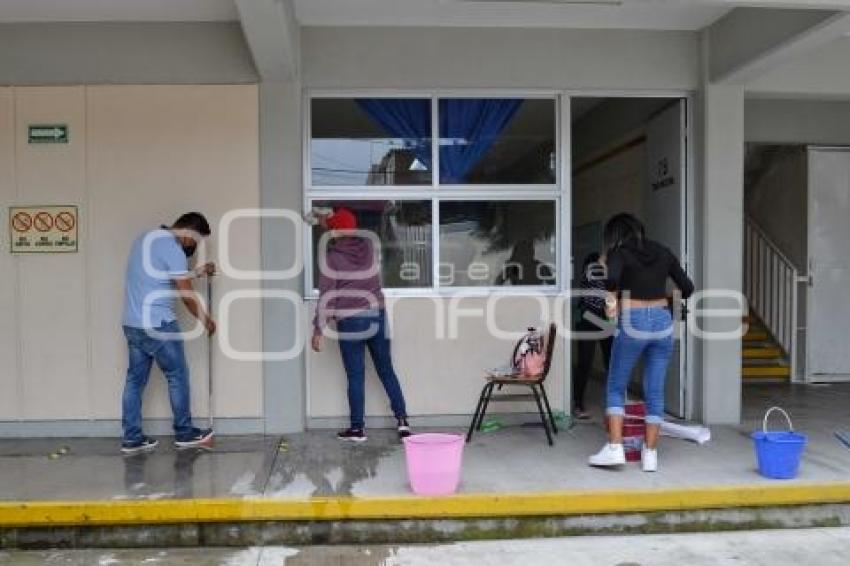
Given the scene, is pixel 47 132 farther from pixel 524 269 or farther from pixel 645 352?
pixel 645 352

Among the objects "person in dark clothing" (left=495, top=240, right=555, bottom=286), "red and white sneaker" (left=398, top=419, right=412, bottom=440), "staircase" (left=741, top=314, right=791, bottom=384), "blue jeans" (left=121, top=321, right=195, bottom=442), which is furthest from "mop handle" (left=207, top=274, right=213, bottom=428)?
"staircase" (left=741, top=314, right=791, bottom=384)

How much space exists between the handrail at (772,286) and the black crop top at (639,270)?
4.04 meters

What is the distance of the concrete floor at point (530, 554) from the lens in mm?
3719

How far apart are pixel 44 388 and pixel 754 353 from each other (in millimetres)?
6817

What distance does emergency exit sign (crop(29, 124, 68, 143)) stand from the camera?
5.36 m

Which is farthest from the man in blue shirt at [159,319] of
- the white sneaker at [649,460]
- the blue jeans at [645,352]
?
the white sneaker at [649,460]

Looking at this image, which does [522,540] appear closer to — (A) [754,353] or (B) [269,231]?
(B) [269,231]

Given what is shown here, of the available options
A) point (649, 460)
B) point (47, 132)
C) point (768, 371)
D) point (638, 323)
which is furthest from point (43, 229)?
point (768, 371)

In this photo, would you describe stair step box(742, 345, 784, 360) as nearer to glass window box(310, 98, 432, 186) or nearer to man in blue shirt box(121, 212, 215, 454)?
glass window box(310, 98, 432, 186)

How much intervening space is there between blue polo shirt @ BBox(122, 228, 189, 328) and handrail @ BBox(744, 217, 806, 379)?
6.14 m

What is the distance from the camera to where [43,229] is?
5379 mm

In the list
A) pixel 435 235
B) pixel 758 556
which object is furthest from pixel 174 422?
pixel 758 556

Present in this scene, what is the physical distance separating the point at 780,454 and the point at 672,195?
93.9 inches

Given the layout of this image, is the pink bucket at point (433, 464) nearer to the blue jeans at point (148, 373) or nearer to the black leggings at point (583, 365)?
the blue jeans at point (148, 373)
